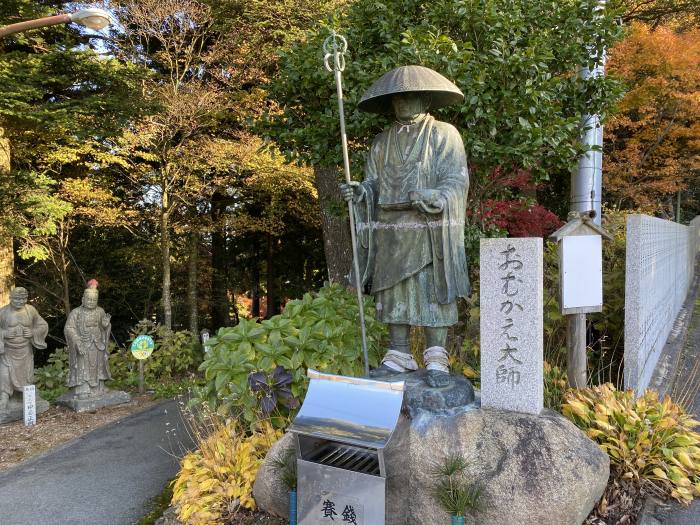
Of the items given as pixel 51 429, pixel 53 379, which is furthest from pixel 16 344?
Result: pixel 53 379

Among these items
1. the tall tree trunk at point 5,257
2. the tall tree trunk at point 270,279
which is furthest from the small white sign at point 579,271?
the tall tree trunk at point 270,279

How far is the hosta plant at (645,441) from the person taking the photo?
3430 millimetres

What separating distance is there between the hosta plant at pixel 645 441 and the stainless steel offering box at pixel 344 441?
1796 millimetres

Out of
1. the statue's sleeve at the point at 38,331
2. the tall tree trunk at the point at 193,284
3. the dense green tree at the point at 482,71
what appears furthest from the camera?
the tall tree trunk at the point at 193,284

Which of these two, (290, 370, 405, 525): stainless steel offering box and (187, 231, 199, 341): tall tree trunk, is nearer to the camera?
(290, 370, 405, 525): stainless steel offering box

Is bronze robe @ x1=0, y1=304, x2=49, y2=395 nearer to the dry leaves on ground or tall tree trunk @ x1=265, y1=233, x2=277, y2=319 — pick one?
the dry leaves on ground

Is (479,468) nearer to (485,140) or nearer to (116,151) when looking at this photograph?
(485,140)

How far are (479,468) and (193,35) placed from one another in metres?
10.1

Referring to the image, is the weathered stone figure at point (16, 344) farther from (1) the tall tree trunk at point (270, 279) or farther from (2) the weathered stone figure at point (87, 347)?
(1) the tall tree trunk at point (270, 279)

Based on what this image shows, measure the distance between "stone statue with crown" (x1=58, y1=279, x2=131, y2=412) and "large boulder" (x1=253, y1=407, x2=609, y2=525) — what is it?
4801 millimetres

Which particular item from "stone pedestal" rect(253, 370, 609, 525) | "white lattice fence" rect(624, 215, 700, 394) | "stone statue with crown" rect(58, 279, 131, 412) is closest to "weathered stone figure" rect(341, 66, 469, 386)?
"stone pedestal" rect(253, 370, 609, 525)

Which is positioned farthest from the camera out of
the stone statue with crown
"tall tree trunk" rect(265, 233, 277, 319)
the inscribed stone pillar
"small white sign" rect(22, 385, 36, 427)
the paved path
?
"tall tree trunk" rect(265, 233, 277, 319)

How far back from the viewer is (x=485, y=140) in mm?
5238

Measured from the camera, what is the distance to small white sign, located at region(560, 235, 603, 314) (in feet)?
13.2
